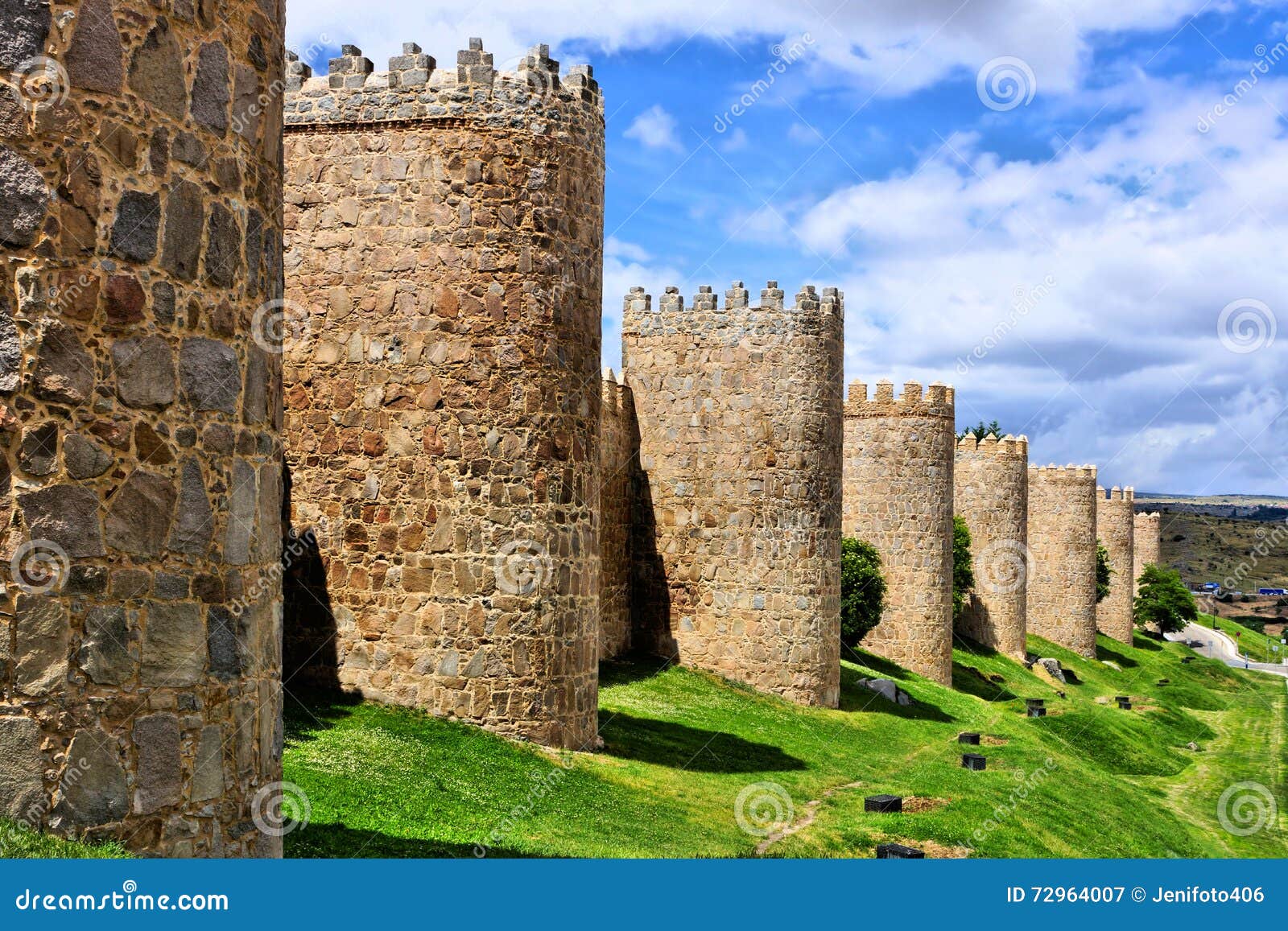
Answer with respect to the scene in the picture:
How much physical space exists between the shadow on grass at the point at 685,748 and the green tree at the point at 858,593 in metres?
11.6

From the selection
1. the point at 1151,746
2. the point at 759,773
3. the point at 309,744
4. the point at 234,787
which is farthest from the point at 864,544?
the point at 234,787

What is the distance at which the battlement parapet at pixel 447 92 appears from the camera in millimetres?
12820

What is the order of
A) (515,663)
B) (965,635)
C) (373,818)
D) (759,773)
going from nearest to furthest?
(373,818)
(515,663)
(759,773)
(965,635)

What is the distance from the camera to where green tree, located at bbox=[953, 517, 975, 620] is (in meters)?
39.0

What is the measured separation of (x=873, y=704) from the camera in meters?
24.7

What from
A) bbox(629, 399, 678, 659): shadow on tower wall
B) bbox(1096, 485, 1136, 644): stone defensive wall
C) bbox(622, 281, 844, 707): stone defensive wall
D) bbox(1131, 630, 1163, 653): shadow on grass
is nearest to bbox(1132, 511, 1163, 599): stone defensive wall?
bbox(1131, 630, 1163, 653): shadow on grass

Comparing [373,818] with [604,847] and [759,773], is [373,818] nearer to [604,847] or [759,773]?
[604,847]

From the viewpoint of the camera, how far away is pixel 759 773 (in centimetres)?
1575

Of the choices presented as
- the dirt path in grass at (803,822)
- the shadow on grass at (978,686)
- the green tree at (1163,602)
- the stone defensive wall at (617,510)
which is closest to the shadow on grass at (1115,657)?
the green tree at (1163,602)

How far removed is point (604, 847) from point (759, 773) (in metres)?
6.60

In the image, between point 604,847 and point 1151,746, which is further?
point 1151,746

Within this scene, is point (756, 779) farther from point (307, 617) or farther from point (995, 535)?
point (995, 535)

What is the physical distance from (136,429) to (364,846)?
4.10 metres

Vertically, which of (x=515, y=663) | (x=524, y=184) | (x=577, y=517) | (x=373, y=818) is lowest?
(x=373, y=818)
